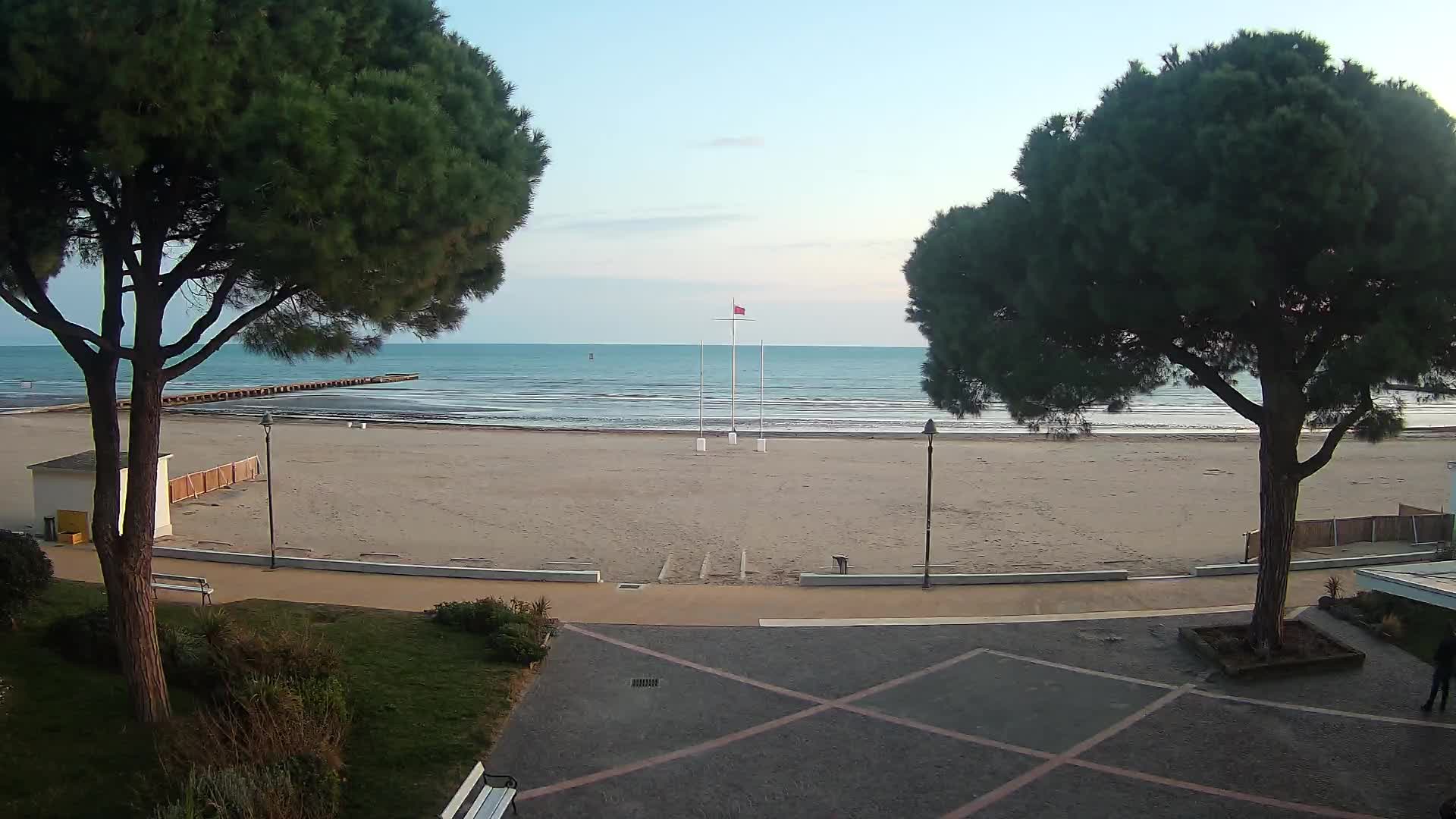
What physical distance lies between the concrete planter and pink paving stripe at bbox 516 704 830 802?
5.03m

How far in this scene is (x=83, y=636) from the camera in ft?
29.8

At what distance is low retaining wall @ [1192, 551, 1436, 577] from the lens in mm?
16250

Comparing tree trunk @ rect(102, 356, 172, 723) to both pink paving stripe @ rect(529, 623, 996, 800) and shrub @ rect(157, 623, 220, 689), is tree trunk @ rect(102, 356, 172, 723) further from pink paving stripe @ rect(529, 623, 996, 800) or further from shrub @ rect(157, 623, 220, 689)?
pink paving stripe @ rect(529, 623, 996, 800)

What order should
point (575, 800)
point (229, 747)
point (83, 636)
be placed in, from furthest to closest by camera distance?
1. point (83, 636)
2. point (575, 800)
3. point (229, 747)

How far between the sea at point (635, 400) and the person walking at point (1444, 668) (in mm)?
15427

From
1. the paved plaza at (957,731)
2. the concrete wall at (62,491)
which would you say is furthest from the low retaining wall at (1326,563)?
the concrete wall at (62,491)

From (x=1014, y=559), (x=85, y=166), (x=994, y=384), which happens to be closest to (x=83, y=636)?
(x=85, y=166)

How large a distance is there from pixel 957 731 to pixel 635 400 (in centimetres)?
6637

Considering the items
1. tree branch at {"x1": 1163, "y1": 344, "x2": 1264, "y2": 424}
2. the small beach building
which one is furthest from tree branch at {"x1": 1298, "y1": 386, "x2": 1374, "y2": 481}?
the small beach building

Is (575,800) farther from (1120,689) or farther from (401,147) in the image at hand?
(1120,689)

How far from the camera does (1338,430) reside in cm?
1050

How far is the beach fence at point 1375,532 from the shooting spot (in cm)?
1870

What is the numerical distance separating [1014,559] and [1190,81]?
11.5 metres

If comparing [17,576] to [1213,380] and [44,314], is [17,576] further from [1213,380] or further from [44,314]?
[1213,380]
